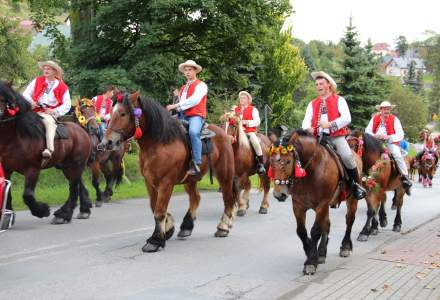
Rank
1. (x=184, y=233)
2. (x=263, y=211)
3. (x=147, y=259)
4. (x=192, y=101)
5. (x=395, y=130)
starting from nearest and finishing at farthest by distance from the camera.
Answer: (x=147, y=259)
(x=192, y=101)
(x=184, y=233)
(x=395, y=130)
(x=263, y=211)

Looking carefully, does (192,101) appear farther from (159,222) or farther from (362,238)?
(362,238)

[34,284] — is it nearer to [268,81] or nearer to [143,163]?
[143,163]

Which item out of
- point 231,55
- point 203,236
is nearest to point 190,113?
point 203,236

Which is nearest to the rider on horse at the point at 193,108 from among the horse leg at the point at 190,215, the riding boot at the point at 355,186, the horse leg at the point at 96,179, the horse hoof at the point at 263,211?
the horse leg at the point at 190,215

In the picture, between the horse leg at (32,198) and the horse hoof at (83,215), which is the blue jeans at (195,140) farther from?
the horse hoof at (83,215)

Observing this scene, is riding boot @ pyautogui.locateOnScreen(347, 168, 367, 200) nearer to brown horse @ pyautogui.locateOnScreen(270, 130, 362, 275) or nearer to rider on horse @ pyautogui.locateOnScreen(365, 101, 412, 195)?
brown horse @ pyautogui.locateOnScreen(270, 130, 362, 275)

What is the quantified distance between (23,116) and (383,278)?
618 centimetres

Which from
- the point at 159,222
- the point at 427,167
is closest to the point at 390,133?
the point at 159,222

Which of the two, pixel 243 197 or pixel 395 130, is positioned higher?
pixel 395 130

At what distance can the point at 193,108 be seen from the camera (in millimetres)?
8875

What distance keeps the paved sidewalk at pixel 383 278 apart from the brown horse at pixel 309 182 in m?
0.46

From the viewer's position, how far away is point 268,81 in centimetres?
4288

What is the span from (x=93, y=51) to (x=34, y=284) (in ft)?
44.4

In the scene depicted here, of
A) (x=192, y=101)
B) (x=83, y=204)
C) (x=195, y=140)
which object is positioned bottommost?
(x=83, y=204)
